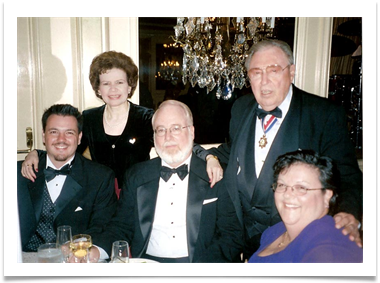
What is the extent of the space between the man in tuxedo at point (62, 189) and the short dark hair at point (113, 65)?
34 cm

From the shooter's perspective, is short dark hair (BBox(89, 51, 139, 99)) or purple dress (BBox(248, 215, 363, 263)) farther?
short dark hair (BBox(89, 51, 139, 99))

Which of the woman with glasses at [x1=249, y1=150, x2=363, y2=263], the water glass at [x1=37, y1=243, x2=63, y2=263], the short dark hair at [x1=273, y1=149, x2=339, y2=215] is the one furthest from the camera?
the short dark hair at [x1=273, y1=149, x2=339, y2=215]

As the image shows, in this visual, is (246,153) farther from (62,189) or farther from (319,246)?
(62,189)

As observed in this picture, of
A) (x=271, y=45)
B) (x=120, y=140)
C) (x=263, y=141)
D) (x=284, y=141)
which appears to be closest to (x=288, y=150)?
(x=284, y=141)

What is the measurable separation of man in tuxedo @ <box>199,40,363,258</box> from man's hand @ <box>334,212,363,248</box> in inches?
7.9

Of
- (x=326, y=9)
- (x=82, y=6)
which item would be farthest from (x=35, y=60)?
(x=326, y=9)

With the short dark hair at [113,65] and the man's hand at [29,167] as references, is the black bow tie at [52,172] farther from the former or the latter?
the short dark hair at [113,65]

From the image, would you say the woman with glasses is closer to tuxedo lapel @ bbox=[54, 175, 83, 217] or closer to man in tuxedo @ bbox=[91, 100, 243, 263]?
man in tuxedo @ bbox=[91, 100, 243, 263]

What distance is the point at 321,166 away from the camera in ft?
6.41

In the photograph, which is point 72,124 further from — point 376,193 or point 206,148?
point 376,193

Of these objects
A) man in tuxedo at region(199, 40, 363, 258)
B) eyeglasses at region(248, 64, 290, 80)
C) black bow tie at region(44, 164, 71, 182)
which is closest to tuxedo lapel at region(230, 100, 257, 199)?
man in tuxedo at region(199, 40, 363, 258)

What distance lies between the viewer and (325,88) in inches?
101

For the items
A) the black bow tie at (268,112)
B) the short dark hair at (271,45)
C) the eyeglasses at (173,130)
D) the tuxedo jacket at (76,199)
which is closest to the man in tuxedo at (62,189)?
the tuxedo jacket at (76,199)

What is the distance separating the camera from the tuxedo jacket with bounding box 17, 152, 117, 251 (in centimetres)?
234
